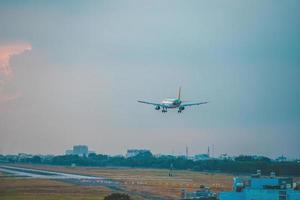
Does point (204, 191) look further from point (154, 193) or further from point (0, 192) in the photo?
point (0, 192)

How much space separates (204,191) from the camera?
84875 millimetres

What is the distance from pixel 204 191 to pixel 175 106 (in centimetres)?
1602

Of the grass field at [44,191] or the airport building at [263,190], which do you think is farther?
the grass field at [44,191]

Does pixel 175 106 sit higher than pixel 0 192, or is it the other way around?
pixel 175 106

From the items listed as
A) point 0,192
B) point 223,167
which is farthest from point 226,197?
point 223,167

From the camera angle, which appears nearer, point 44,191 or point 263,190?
point 263,190

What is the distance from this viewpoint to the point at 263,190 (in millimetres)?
71625

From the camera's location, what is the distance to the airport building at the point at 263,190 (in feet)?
227

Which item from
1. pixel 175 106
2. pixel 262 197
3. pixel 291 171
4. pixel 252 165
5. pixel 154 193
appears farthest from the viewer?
pixel 252 165

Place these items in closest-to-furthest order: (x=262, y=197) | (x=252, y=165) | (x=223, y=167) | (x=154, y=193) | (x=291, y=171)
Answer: (x=262, y=197) → (x=154, y=193) → (x=291, y=171) → (x=252, y=165) → (x=223, y=167)

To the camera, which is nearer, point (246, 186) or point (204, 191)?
point (246, 186)

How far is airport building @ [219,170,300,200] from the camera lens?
69.1m

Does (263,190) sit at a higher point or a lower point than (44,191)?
higher

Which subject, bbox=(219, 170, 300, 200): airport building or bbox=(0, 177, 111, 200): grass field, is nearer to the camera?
bbox=(219, 170, 300, 200): airport building
